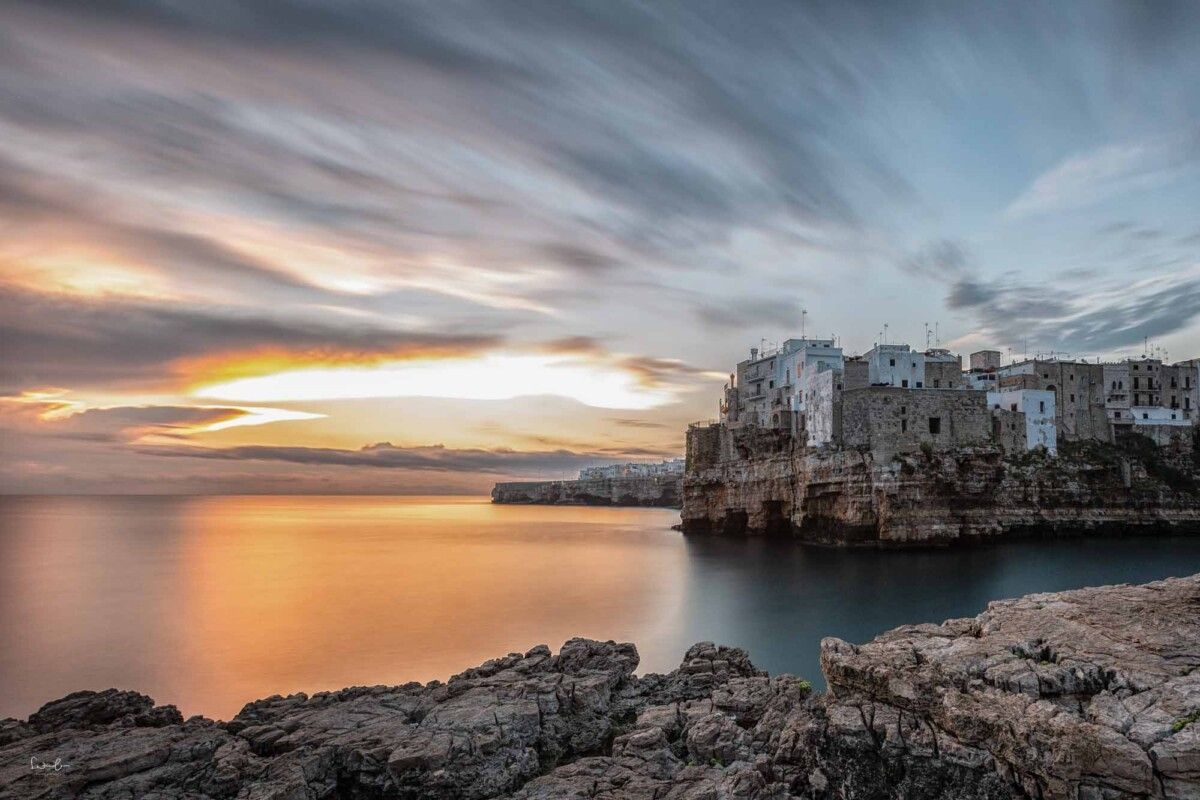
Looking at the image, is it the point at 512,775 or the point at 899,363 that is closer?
the point at 512,775

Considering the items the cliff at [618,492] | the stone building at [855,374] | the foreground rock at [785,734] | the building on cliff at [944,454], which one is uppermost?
the stone building at [855,374]

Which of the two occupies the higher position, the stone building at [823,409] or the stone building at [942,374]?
the stone building at [942,374]

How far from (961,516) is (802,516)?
1066 centimetres

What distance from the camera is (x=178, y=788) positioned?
33.1 ft

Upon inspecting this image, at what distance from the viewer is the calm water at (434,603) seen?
22.3 meters

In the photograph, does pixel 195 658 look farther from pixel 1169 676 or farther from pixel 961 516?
pixel 961 516

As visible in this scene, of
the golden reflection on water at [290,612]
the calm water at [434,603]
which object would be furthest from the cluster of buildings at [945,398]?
the golden reflection on water at [290,612]

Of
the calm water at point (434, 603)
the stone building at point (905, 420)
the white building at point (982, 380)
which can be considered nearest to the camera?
the calm water at point (434, 603)

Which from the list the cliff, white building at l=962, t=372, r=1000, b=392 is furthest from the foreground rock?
the cliff

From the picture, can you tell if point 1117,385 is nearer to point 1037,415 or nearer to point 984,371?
point 984,371

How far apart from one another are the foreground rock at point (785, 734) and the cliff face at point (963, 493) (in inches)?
1343

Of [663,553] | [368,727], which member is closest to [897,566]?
[663,553]

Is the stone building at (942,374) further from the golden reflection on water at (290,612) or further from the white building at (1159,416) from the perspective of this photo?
the golden reflection on water at (290,612)

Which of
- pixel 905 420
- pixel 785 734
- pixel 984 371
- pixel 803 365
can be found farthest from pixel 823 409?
pixel 785 734
